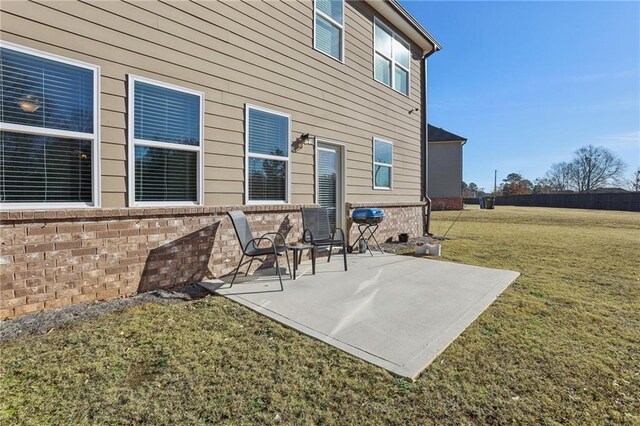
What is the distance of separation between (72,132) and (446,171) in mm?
23785

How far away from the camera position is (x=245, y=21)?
4.76 meters

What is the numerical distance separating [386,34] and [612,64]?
19.0 m

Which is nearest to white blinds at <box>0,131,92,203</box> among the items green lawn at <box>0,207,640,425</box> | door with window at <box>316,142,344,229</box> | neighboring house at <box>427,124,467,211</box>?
green lawn at <box>0,207,640,425</box>

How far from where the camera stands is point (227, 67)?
452 centimetres

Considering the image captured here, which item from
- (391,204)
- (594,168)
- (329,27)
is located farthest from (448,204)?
(594,168)

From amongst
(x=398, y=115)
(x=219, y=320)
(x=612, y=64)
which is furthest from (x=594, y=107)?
(x=219, y=320)

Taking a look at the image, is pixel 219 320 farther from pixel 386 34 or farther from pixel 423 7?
pixel 423 7

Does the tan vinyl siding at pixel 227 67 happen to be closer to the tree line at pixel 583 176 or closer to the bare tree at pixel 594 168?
the tree line at pixel 583 176

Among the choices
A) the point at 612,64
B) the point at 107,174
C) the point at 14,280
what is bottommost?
the point at 14,280

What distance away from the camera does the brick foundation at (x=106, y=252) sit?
9.44ft

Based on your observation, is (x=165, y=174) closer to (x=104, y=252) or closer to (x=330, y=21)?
(x=104, y=252)

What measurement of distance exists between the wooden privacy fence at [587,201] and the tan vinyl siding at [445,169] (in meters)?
17.0

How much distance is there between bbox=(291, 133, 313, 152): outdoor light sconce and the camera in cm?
556

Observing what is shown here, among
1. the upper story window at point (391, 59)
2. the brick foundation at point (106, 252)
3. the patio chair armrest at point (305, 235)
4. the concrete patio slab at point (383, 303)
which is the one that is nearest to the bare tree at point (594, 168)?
the upper story window at point (391, 59)
